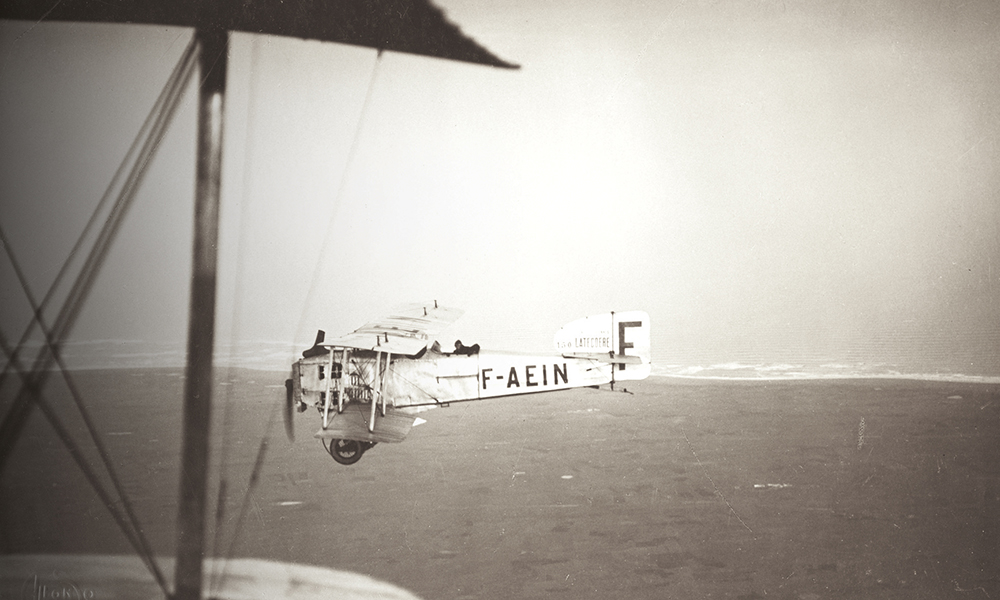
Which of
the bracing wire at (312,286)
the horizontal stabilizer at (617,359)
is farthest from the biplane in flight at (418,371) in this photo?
the bracing wire at (312,286)

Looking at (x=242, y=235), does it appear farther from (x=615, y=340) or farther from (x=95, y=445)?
(x=615, y=340)

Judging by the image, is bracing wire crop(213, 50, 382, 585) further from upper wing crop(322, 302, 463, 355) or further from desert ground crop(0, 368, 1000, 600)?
upper wing crop(322, 302, 463, 355)

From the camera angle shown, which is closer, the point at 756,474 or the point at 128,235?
the point at 756,474

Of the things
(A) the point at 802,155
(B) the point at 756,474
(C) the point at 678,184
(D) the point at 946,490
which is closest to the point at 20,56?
(C) the point at 678,184

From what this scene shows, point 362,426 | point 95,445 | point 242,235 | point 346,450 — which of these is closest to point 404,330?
point 362,426

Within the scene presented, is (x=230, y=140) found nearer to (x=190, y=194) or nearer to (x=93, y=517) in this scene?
(x=190, y=194)

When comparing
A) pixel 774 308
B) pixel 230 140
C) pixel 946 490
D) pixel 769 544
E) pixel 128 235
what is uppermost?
pixel 230 140

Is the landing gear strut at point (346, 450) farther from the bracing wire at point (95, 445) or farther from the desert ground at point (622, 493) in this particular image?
the bracing wire at point (95, 445)

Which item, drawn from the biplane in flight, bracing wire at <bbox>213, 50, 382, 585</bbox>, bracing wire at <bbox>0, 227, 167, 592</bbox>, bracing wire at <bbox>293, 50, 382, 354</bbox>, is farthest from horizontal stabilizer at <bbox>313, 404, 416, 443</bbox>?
bracing wire at <bbox>0, 227, 167, 592</bbox>
